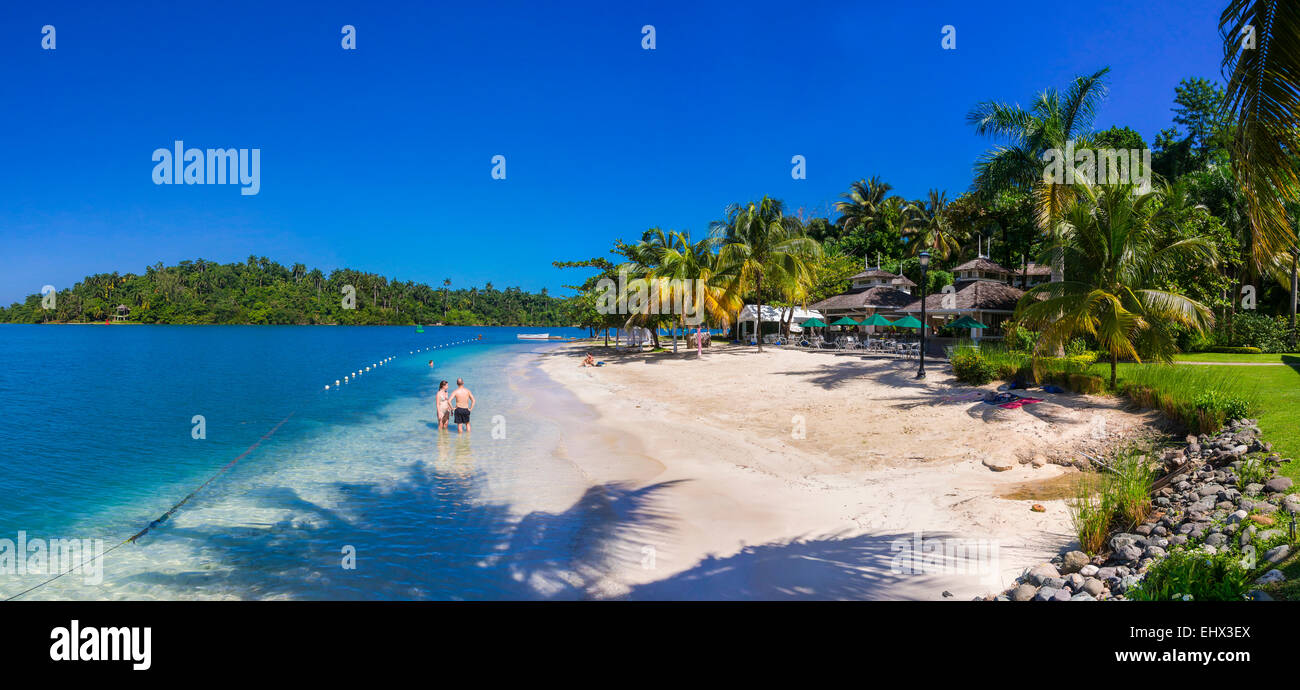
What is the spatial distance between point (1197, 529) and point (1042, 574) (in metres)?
1.79

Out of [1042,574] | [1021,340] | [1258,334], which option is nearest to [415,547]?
[1042,574]

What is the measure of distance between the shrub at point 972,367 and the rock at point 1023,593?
12784 millimetres

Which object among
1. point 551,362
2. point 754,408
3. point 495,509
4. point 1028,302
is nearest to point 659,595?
point 495,509

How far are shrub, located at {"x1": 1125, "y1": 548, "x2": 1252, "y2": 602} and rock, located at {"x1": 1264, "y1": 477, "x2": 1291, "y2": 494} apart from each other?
2.15 meters

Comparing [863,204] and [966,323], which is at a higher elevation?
[863,204]

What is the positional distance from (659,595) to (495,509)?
451 cm

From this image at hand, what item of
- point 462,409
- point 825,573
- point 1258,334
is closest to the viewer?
point 825,573

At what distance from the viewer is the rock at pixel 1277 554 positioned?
4891 millimetres

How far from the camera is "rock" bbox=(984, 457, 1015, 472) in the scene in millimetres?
10543

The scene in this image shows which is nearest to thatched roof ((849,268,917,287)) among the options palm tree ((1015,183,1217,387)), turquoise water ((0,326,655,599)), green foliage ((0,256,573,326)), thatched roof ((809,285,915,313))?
thatched roof ((809,285,915,313))

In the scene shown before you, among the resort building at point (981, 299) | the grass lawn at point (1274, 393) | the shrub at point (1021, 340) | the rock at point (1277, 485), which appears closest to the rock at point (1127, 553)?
the rock at point (1277, 485)

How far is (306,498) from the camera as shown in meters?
11.1

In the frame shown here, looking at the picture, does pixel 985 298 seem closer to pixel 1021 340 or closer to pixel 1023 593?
pixel 1021 340

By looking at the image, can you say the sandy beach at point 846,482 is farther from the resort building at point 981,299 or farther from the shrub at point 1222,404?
the resort building at point 981,299
